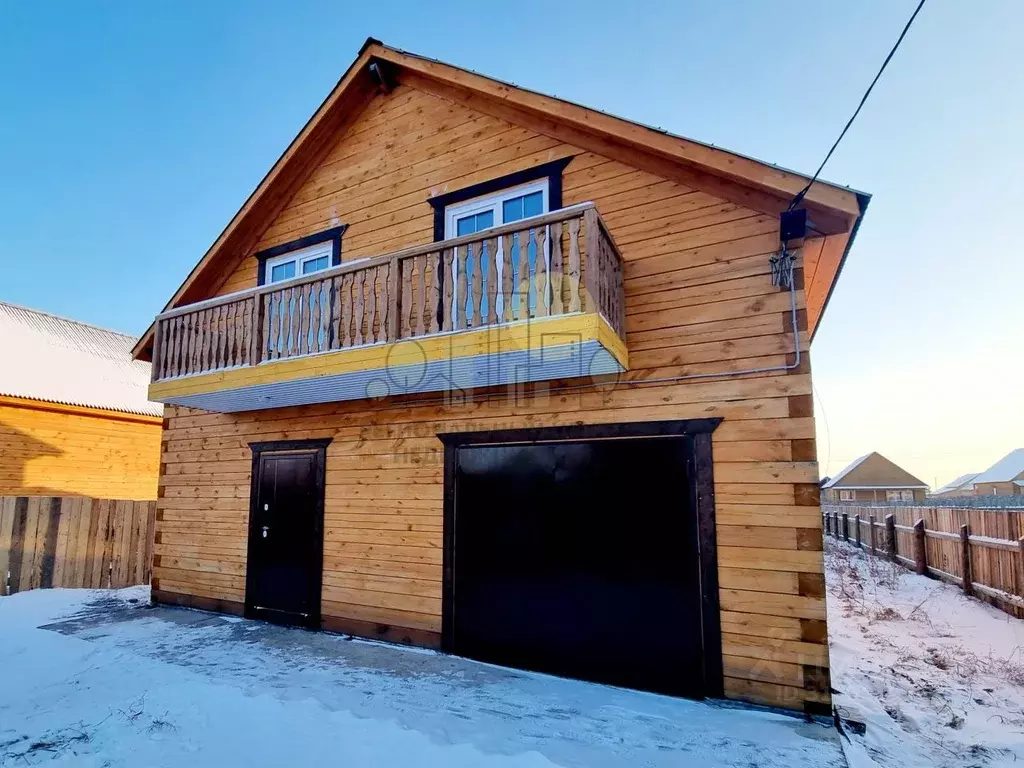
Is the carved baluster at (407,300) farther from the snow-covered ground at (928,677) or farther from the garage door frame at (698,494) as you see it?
the snow-covered ground at (928,677)

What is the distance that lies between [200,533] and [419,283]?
20.5 feet

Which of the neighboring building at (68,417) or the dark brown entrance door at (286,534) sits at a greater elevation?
the neighboring building at (68,417)

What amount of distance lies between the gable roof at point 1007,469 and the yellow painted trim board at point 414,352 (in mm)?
64090

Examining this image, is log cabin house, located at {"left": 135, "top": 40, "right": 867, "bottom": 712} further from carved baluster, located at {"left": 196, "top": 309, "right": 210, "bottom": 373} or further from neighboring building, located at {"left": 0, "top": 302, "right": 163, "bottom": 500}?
neighboring building, located at {"left": 0, "top": 302, "right": 163, "bottom": 500}

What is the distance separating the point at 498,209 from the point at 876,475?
5861 cm

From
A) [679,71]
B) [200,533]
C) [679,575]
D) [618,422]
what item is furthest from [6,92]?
[679,575]

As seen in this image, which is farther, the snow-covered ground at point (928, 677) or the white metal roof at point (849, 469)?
the white metal roof at point (849, 469)

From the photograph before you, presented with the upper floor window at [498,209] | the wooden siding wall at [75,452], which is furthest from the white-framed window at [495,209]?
the wooden siding wall at [75,452]

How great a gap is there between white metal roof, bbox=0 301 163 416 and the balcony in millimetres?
9180

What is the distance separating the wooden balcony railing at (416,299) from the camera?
16.8 feet

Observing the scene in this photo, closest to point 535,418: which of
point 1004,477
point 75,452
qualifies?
point 75,452

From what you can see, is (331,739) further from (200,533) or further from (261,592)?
(200,533)

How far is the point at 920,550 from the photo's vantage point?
477 inches

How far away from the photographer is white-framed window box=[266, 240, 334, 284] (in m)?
8.68
